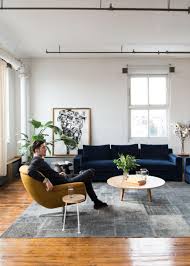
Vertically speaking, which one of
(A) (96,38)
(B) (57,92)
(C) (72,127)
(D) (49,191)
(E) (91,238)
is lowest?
(E) (91,238)

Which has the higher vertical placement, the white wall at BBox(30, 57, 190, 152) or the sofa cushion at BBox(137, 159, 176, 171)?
the white wall at BBox(30, 57, 190, 152)

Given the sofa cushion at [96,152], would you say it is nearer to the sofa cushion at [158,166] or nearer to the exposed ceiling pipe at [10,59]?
the sofa cushion at [158,166]

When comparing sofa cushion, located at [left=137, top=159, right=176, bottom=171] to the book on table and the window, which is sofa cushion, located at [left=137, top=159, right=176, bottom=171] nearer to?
the window

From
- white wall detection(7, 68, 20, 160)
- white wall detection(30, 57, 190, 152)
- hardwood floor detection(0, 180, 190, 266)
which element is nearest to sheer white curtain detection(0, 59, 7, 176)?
white wall detection(7, 68, 20, 160)

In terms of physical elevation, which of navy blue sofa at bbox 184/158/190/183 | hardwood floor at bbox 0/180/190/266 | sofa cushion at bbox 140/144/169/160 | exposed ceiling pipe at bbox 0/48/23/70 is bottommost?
hardwood floor at bbox 0/180/190/266

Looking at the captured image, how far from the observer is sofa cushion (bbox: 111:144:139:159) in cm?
703

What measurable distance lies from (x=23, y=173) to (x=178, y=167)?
3979 millimetres

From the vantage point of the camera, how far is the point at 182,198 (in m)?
5.05

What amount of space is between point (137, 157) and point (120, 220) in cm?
325

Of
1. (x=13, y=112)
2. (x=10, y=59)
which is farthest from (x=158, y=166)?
(x=10, y=59)

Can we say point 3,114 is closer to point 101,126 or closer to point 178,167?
point 101,126

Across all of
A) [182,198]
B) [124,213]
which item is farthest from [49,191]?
[182,198]

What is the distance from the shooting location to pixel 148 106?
7.58 metres

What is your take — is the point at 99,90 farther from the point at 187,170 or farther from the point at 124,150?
the point at 187,170
